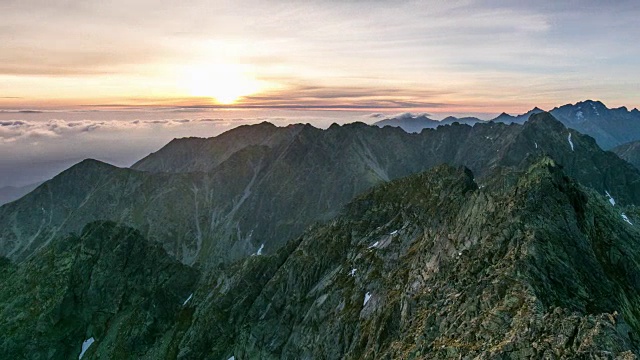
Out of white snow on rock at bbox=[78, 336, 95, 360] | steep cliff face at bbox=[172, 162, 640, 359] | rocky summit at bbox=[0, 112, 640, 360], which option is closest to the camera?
steep cliff face at bbox=[172, 162, 640, 359]

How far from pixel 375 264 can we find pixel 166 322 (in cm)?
9741

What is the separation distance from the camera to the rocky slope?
5341 cm

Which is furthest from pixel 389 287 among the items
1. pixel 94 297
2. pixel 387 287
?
pixel 94 297

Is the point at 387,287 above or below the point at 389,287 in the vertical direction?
below

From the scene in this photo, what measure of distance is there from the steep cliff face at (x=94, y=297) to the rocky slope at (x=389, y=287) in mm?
565

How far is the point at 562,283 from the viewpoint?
58875mm

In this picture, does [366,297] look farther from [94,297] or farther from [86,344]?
[94,297]

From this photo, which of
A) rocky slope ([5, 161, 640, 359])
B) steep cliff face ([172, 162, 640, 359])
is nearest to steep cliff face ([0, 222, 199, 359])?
rocky slope ([5, 161, 640, 359])

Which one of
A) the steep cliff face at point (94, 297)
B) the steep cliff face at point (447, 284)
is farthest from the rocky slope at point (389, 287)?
the steep cliff face at point (94, 297)

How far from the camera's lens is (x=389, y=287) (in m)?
95.7

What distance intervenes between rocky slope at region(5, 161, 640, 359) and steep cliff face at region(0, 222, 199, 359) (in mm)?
565

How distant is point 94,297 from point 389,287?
14359 cm

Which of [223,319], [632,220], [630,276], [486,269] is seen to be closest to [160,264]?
[223,319]

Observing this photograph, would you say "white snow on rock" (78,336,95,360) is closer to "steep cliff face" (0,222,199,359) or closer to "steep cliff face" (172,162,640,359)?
"steep cliff face" (0,222,199,359)
